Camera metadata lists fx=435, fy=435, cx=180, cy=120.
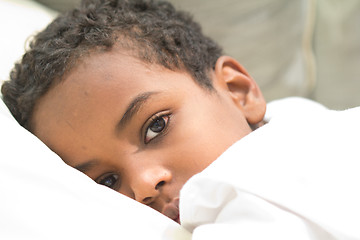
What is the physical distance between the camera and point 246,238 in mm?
467

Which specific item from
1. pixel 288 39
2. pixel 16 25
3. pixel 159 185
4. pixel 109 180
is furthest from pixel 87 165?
pixel 288 39

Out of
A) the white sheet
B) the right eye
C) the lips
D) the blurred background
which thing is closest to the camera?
the white sheet

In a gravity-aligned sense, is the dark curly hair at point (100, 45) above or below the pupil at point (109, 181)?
above

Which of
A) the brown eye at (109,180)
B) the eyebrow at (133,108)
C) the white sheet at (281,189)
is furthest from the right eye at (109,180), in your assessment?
the white sheet at (281,189)

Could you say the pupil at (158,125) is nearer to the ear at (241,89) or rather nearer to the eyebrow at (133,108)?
the eyebrow at (133,108)

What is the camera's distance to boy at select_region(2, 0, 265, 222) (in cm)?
72

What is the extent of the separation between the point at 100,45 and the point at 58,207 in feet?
1.15

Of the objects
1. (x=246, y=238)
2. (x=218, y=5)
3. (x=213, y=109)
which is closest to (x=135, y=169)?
(x=213, y=109)

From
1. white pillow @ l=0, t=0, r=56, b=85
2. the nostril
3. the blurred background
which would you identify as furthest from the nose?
the blurred background

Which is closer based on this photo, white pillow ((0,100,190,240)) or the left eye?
white pillow ((0,100,190,240))

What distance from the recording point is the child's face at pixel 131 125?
0.72 meters

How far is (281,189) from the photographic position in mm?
494

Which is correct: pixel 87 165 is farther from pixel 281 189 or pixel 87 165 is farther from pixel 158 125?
pixel 281 189

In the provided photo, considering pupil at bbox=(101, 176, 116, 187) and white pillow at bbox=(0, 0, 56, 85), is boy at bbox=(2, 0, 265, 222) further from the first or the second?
white pillow at bbox=(0, 0, 56, 85)
